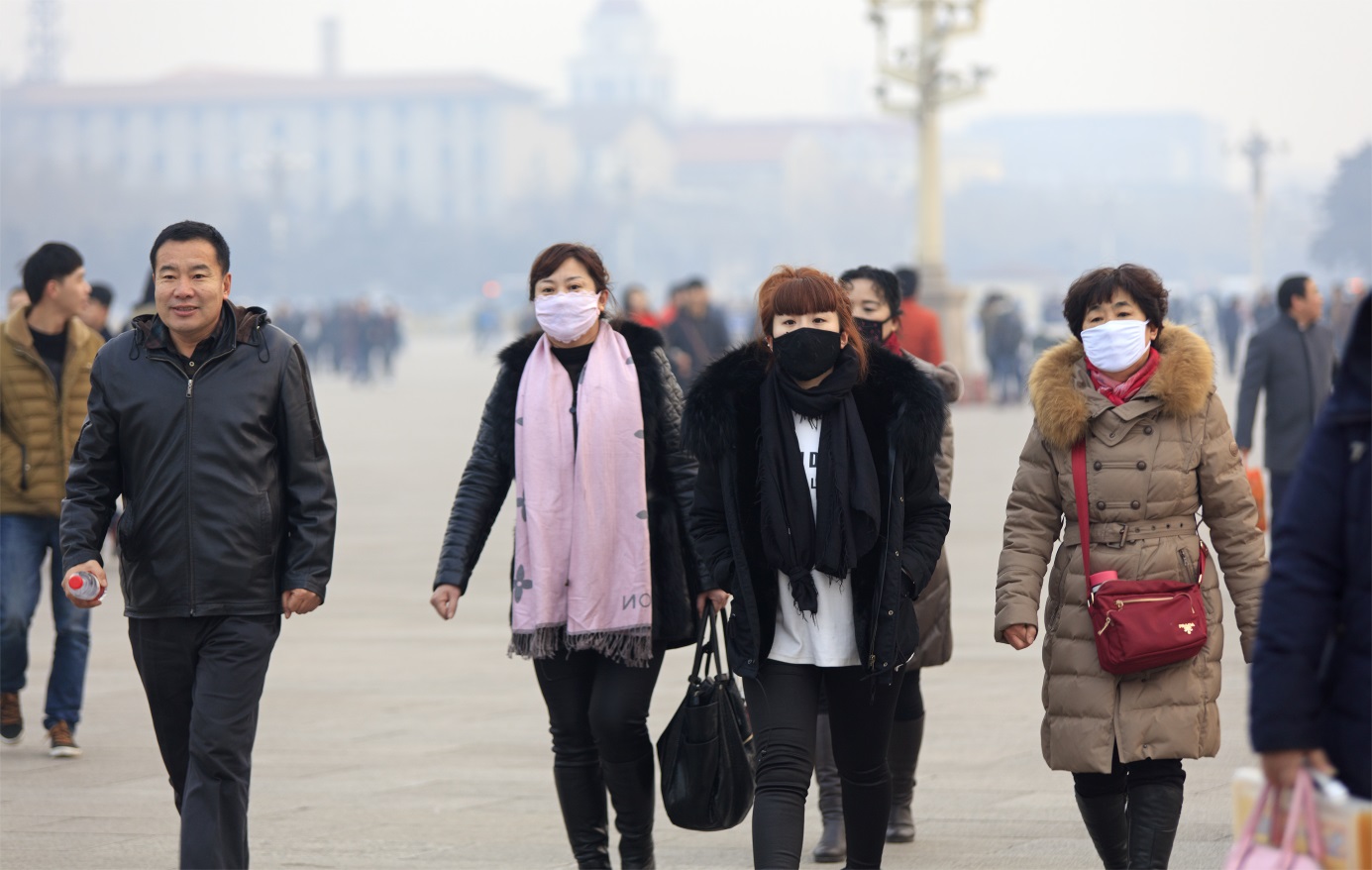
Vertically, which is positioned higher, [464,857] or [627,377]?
[627,377]

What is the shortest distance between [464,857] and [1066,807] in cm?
175

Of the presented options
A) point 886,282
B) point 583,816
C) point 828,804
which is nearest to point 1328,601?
point 583,816

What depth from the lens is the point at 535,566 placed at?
16.5 feet

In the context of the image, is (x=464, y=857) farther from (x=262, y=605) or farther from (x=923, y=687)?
(x=923, y=687)

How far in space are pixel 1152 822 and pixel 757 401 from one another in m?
1.24

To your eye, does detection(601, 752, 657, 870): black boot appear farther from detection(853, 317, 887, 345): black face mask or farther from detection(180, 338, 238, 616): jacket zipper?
detection(853, 317, 887, 345): black face mask

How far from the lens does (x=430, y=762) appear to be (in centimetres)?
693

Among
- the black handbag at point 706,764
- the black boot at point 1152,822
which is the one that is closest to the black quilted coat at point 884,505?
the black handbag at point 706,764

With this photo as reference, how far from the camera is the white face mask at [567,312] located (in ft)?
16.5

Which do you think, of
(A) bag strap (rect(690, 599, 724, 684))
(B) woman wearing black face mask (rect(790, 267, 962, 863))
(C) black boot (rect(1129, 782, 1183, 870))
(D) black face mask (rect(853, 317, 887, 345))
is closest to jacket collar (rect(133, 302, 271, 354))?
(A) bag strap (rect(690, 599, 724, 684))

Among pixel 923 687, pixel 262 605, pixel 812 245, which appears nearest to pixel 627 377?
pixel 262 605

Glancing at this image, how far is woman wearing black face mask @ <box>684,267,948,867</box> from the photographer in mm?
4480

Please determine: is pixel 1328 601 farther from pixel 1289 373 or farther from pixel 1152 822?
pixel 1289 373

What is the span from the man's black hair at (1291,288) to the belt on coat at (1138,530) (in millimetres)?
5481
